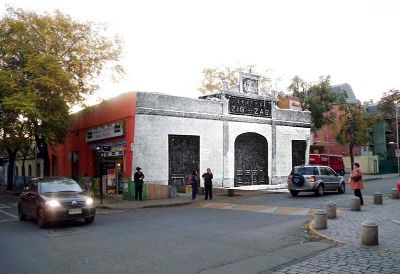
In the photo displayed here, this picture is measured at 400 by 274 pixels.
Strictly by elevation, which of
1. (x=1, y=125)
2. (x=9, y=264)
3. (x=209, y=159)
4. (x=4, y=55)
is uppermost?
(x=4, y=55)

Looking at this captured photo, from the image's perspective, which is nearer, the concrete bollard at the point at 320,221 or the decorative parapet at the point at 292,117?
the concrete bollard at the point at 320,221

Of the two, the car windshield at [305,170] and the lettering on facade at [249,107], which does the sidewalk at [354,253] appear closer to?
the car windshield at [305,170]

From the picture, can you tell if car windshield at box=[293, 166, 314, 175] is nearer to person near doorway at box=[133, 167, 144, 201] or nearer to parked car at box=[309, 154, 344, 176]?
person near doorway at box=[133, 167, 144, 201]

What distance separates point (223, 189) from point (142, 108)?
669cm

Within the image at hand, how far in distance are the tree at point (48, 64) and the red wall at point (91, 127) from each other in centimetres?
186

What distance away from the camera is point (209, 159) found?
26922 millimetres

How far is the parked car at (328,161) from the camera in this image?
130 ft

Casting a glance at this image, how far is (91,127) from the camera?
29.0 metres

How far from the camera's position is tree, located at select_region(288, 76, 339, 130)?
147 feet

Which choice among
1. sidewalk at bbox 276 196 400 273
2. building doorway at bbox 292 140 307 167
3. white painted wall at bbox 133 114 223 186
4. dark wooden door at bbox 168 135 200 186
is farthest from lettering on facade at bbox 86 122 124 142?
sidewalk at bbox 276 196 400 273

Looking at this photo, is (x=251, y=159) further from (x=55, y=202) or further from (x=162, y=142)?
(x=55, y=202)

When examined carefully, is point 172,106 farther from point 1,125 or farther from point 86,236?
point 86,236

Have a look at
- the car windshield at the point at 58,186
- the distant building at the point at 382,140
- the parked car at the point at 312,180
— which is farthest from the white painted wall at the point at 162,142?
the distant building at the point at 382,140

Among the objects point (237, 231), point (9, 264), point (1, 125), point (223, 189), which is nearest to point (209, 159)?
point (223, 189)
